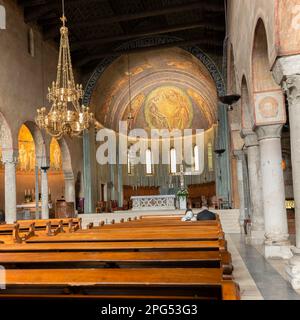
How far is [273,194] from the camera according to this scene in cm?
828

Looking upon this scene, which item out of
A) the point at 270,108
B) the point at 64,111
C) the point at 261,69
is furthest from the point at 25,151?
the point at 270,108

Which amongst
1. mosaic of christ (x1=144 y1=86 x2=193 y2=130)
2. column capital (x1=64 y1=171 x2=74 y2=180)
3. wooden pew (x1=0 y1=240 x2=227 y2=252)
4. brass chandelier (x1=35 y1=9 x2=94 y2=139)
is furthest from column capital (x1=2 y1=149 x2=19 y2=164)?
mosaic of christ (x1=144 y1=86 x2=193 y2=130)

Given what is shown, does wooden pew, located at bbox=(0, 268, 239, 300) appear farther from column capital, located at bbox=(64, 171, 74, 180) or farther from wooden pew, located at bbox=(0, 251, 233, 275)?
column capital, located at bbox=(64, 171, 74, 180)

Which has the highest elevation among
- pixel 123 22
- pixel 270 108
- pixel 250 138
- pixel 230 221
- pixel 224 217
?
pixel 123 22

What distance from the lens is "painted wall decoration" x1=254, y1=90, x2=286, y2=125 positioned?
818 cm

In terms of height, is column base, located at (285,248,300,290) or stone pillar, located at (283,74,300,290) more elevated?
stone pillar, located at (283,74,300,290)

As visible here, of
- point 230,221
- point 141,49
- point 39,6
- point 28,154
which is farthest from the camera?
point 28,154

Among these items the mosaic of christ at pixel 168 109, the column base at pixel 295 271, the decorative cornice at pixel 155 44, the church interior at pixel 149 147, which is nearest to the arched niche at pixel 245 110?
the church interior at pixel 149 147

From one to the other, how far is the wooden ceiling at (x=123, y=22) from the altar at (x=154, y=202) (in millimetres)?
7884

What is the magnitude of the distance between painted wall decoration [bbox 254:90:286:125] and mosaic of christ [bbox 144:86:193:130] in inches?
754

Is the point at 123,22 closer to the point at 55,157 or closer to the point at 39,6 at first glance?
the point at 39,6

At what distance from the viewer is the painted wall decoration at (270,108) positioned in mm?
8180

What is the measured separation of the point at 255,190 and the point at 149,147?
18.0m

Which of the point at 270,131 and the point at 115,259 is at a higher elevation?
the point at 270,131
